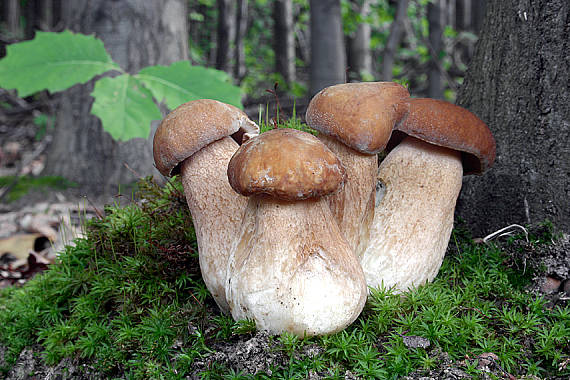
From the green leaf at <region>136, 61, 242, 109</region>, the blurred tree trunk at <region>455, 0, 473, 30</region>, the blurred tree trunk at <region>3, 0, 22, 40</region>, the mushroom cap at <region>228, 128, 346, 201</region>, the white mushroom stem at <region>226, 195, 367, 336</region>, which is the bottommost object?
the white mushroom stem at <region>226, 195, 367, 336</region>

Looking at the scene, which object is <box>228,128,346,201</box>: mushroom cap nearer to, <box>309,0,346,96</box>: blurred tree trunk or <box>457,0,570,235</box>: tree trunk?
<box>457,0,570,235</box>: tree trunk

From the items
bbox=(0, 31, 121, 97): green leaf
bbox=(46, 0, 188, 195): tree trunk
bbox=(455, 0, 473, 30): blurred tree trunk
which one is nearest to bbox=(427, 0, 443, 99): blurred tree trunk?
bbox=(46, 0, 188, 195): tree trunk

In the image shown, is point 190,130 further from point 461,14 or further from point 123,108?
point 461,14

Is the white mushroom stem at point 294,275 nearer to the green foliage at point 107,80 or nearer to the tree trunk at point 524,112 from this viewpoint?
the green foliage at point 107,80

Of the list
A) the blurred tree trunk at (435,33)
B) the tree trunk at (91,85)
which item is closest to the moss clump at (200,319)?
the tree trunk at (91,85)

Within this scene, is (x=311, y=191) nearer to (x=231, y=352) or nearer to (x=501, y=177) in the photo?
(x=231, y=352)
